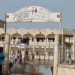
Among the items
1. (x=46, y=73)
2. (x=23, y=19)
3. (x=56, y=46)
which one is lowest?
(x=46, y=73)

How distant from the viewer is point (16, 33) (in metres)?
56.8

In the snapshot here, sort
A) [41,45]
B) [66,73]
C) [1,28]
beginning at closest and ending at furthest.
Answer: [66,73]
[41,45]
[1,28]

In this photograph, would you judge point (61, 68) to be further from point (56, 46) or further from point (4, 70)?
point (4, 70)

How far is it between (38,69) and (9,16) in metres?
16.0

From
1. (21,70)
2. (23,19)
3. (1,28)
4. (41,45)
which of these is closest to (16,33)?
(1,28)

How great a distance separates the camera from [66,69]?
1733 centimetres

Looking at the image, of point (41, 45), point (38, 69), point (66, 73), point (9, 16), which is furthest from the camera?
point (41, 45)

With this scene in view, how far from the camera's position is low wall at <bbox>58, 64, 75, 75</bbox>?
55.6 ft

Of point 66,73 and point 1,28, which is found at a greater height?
point 1,28

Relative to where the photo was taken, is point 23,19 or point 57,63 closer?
point 57,63

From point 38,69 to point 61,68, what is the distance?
2.03 m

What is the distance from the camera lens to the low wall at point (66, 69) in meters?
16.9

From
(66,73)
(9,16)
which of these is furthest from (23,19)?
(66,73)

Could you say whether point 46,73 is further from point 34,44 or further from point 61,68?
point 34,44
